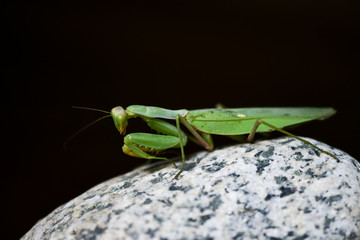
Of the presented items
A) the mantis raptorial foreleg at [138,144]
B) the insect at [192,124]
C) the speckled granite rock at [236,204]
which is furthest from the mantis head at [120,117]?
the speckled granite rock at [236,204]

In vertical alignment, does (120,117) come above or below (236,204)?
above

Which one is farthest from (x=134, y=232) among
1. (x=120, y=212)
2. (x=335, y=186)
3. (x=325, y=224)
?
(x=335, y=186)

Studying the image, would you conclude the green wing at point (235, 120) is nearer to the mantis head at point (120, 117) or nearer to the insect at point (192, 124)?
the insect at point (192, 124)

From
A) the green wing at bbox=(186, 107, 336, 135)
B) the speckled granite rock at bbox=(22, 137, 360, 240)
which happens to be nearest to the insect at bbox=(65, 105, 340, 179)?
the green wing at bbox=(186, 107, 336, 135)

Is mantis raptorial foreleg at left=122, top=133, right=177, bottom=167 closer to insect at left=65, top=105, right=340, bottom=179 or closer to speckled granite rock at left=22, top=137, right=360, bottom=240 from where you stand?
insect at left=65, top=105, right=340, bottom=179

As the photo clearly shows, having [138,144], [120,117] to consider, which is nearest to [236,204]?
[138,144]

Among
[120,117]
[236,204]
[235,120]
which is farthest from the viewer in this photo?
[235,120]

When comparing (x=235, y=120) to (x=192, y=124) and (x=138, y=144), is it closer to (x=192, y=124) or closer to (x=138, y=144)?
(x=192, y=124)
